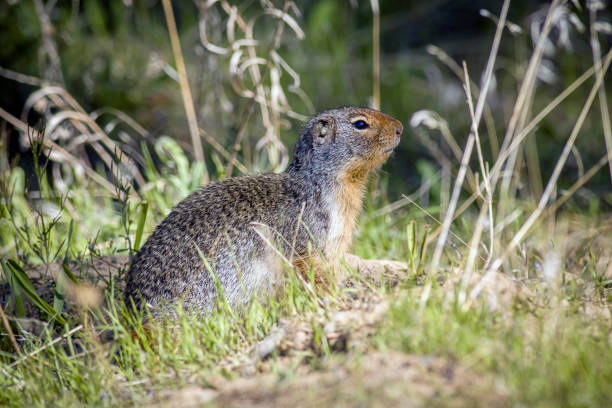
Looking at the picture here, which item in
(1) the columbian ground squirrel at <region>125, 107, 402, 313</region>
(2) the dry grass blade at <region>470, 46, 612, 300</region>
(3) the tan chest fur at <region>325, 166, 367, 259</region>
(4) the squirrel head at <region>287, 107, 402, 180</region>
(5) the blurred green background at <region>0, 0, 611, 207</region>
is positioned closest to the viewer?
(2) the dry grass blade at <region>470, 46, 612, 300</region>

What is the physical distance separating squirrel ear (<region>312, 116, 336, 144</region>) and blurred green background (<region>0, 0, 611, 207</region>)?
1269 millimetres

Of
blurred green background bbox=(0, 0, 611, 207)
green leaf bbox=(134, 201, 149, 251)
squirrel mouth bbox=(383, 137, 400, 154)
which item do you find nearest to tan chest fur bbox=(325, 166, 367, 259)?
squirrel mouth bbox=(383, 137, 400, 154)

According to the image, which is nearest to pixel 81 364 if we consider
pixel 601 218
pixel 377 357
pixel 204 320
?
pixel 204 320

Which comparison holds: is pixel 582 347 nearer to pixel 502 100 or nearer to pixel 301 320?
pixel 301 320

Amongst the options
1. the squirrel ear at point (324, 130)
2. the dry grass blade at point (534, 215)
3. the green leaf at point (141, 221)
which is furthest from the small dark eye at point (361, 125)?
the green leaf at point (141, 221)

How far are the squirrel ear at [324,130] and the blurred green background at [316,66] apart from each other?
1.27 m

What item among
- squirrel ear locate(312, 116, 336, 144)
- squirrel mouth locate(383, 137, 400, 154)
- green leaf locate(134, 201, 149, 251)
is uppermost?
squirrel ear locate(312, 116, 336, 144)

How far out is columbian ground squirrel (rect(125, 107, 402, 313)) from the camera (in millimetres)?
3582

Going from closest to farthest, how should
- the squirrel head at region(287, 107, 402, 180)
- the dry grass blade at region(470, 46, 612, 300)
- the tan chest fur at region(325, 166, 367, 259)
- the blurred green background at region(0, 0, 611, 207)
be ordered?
the dry grass blade at region(470, 46, 612, 300) < the tan chest fur at region(325, 166, 367, 259) < the squirrel head at region(287, 107, 402, 180) < the blurred green background at region(0, 0, 611, 207)

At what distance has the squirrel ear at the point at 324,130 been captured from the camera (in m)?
4.30

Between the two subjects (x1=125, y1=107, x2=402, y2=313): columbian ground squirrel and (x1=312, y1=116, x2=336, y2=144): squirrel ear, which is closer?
(x1=125, y1=107, x2=402, y2=313): columbian ground squirrel

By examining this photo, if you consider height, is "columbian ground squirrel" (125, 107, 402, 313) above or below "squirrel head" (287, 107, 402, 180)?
below

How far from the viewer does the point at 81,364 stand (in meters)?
2.80

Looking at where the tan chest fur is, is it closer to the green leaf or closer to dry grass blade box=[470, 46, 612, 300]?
dry grass blade box=[470, 46, 612, 300]
